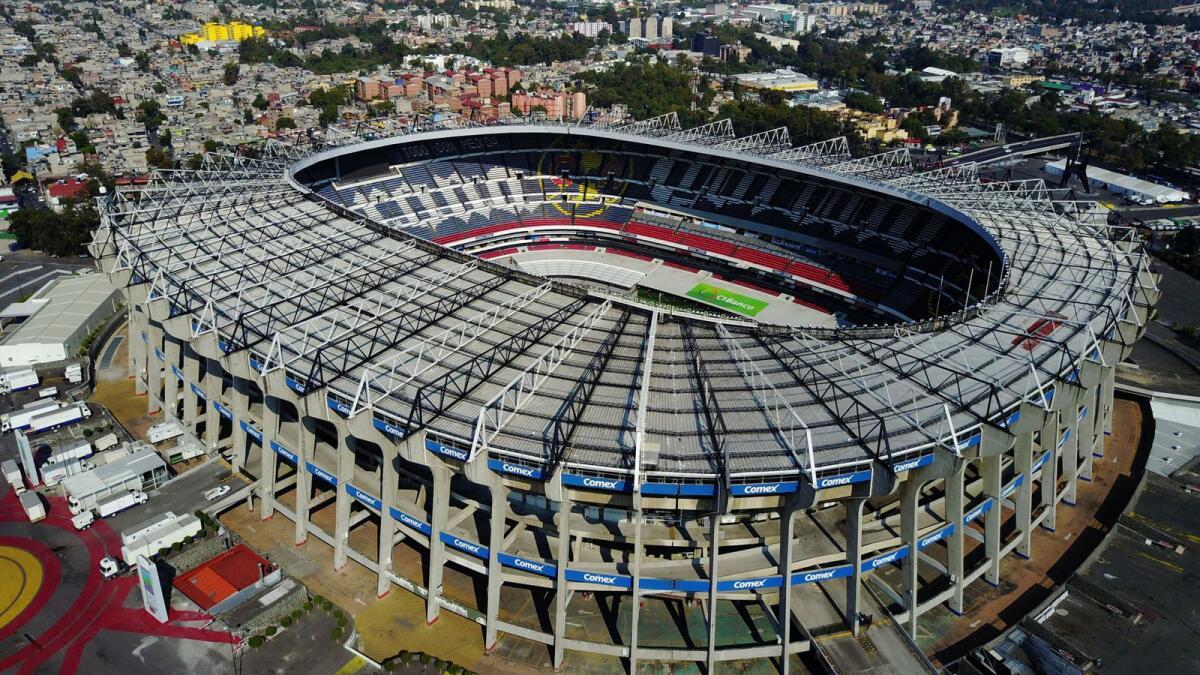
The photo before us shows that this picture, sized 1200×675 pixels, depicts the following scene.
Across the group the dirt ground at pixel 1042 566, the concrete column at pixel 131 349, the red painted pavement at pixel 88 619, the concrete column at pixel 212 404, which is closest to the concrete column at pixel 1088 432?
the dirt ground at pixel 1042 566

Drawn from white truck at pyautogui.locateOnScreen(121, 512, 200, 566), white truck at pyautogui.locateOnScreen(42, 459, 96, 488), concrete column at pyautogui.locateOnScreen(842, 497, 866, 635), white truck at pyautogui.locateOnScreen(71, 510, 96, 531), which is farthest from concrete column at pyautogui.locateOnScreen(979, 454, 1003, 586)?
white truck at pyautogui.locateOnScreen(42, 459, 96, 488)

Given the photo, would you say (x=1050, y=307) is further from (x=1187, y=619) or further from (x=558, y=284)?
(x=558, y=284)

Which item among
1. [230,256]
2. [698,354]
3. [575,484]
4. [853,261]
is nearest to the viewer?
[575,484]

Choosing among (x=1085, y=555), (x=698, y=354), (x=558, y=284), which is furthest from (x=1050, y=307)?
(x=558, y=284)

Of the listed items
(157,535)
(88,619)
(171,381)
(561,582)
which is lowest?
(88,619)

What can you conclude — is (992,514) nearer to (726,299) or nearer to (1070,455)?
(1070,455)

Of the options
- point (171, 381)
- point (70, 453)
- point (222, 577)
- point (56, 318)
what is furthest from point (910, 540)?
point (56, 318)

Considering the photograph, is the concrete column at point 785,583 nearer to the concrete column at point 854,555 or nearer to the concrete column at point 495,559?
the concrete column at point 854,555
